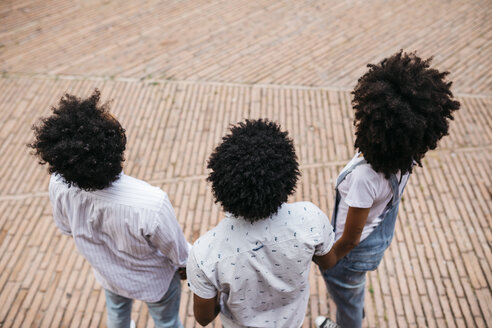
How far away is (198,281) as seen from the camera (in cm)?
157

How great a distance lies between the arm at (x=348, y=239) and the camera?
1.84 m

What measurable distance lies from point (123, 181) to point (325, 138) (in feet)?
9.83

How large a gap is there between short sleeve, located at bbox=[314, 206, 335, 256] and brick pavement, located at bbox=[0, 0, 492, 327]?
5.12 ft

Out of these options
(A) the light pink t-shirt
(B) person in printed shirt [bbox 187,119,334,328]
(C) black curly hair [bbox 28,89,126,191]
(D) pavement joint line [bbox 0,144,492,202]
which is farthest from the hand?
(D) pavement joint line [bbox 0,144,492,202]

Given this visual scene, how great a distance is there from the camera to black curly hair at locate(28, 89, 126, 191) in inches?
65.5

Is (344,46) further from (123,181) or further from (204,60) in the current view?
(123,181)

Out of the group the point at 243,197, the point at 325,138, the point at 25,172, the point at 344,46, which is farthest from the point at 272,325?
the point at 344,46

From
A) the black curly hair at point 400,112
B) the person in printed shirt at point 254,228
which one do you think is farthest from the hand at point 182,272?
the black curly hair at point 400,112

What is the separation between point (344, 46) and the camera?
18.4 ft

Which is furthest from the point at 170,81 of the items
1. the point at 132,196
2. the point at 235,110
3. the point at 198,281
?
the point at 198,281

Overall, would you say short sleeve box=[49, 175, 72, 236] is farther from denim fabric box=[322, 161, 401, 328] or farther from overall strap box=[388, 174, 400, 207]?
overall strap box=[388, 174, 400, 207]

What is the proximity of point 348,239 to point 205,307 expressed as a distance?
831mm

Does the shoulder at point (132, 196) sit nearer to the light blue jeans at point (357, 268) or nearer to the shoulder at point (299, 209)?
the shoulder at point (299, 209)

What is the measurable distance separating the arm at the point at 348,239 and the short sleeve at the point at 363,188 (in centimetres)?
4
